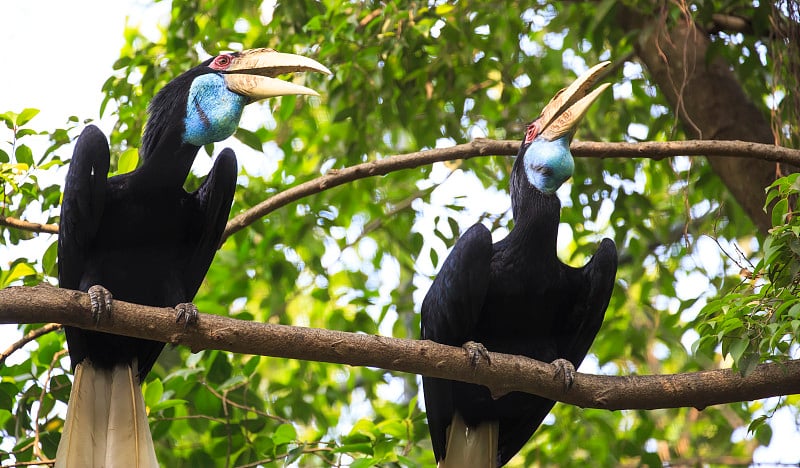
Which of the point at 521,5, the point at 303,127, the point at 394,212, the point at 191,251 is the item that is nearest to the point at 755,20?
the point at 521,5

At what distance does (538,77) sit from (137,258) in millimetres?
3561

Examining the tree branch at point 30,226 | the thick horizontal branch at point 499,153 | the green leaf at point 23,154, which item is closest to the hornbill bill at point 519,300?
the thick horizontal branch at point 499,153

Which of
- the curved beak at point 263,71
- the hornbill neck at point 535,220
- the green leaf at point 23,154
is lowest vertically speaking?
the hornbill neck at point 535,220

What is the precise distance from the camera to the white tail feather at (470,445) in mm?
4543

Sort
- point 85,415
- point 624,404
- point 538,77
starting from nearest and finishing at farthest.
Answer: point 624,404 → point 85,415 → point 538,77

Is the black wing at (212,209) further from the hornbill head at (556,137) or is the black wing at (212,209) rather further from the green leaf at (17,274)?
the hornbill head at (556,137)

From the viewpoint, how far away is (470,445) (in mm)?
4594

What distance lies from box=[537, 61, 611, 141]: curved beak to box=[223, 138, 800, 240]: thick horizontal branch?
0.12 metres

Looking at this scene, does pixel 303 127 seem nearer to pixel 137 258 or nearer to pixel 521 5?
pixel 521 5

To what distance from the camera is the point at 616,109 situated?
7.21m

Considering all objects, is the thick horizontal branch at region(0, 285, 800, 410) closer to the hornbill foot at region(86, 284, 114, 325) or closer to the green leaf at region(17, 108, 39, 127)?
the hornbill foot at region(86, 284, 114, 325)

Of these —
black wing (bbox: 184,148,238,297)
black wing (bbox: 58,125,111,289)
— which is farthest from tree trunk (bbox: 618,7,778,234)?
black wing (bbox: 58,125,111,289)

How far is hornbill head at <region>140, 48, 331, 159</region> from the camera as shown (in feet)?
14.6

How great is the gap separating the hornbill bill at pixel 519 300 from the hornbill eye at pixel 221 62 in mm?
1401
